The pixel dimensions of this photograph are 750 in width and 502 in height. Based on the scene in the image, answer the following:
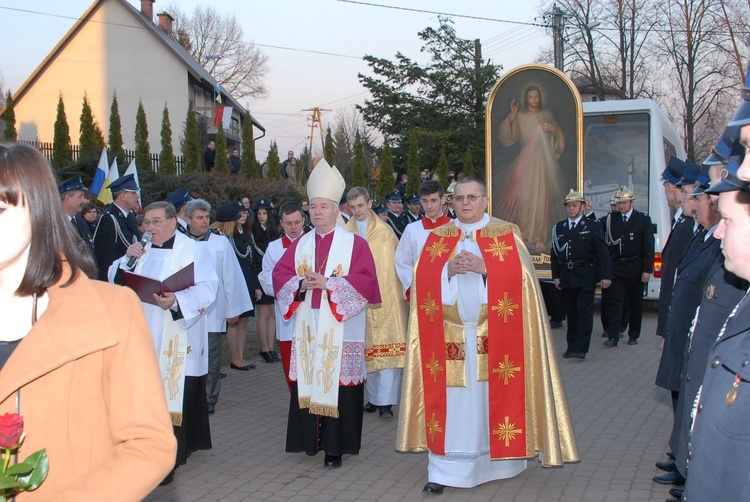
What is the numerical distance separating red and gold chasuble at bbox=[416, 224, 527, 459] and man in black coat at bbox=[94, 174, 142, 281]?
442 cm

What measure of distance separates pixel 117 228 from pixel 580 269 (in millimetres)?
6006

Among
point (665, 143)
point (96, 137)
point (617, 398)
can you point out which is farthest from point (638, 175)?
point (96, 137)

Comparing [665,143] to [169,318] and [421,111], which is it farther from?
[421,111]

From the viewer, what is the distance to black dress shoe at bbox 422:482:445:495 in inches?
220

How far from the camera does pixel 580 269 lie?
1116cm

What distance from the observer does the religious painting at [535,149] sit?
13383mm

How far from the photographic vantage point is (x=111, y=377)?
1.90 metres

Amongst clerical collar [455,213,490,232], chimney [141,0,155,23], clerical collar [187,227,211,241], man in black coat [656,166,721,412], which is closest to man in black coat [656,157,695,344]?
man in black coat [656,166,721,412]

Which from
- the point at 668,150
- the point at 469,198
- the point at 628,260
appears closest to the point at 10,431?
the point at 469,198

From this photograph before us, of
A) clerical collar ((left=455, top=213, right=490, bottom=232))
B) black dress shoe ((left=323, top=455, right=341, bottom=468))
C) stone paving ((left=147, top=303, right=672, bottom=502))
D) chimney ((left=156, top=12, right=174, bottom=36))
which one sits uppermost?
chimney ((left=156, top=12, right=174, bottom=36))

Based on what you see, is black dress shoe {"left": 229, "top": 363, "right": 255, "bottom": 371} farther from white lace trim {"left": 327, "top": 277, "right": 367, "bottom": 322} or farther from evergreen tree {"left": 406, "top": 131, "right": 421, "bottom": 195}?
evergreen tree {"left": 406, "top": 131, "right": 421, "bottom": 195}

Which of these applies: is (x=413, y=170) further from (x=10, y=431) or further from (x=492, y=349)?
(x=10, y=431)

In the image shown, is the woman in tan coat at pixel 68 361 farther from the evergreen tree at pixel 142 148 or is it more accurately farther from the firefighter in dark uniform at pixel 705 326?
the evergreen tree at pixel 142 148

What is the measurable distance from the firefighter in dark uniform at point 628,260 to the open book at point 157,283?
7.66m
